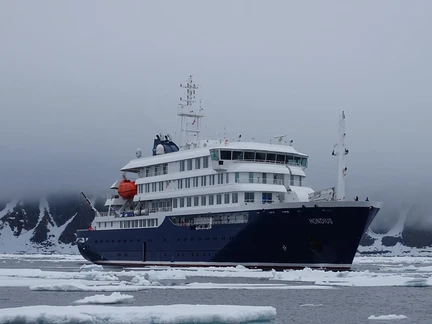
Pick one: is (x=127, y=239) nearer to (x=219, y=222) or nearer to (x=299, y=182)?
(x=219, y=222)

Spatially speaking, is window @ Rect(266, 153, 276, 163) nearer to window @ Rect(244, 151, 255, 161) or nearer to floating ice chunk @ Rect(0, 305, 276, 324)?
window @ Rect(244, 151, 255, 161)

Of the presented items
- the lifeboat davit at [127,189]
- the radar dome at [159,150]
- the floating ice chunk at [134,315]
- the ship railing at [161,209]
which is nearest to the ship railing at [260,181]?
the ship railing at [161,209]

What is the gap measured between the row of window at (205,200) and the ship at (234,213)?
7 cm

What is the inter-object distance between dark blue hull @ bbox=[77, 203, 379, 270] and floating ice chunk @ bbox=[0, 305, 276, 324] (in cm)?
2387

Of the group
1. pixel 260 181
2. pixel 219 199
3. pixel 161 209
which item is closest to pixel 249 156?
pixel 260 181

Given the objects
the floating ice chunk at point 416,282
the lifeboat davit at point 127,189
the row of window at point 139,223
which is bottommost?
the floating ice chunk at point 416,282

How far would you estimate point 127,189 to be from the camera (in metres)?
66.3

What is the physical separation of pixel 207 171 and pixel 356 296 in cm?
2121

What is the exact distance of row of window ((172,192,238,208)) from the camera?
53000mm

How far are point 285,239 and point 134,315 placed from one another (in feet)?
88.4

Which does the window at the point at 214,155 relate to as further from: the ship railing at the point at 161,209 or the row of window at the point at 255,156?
the ship railing at the point at 161,209

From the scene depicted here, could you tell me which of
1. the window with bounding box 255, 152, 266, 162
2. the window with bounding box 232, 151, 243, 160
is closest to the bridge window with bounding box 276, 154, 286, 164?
the window with bounding box 255, 152, 266, 162

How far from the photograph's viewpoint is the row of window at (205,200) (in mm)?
53000

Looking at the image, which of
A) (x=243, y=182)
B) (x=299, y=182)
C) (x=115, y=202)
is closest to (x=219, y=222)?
(x=243, y=182)
